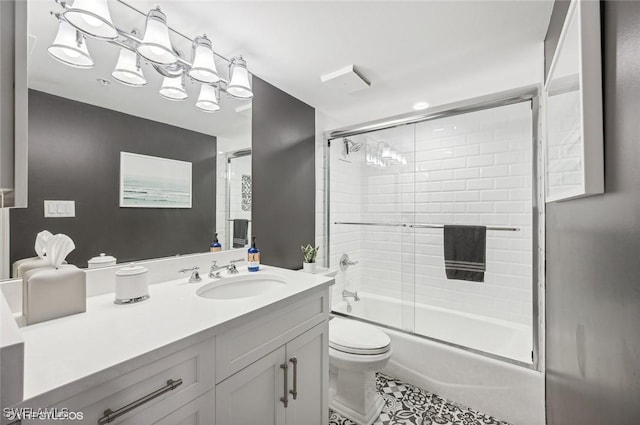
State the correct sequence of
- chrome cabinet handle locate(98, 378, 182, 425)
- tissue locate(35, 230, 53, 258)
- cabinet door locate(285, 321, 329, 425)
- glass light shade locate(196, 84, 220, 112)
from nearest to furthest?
chrome cabinet handle locate(98, 378, 182, 425)
tissue locate(35, 230, 53, 258)
cabinet door locate(285, 321, 329, 425)
glass light shade locate(196, 84, 220, 112)

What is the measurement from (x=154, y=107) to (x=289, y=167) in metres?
1.05

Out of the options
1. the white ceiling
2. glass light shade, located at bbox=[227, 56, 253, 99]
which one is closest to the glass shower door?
the white ceiling

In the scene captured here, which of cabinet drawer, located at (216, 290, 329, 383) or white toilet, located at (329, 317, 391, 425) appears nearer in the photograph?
cabinet drawer, located at (216, 290, 329, 383)

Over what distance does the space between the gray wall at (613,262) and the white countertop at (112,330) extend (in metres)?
0.95

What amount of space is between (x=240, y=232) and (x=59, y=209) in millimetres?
913

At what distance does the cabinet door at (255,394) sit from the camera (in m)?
0.89

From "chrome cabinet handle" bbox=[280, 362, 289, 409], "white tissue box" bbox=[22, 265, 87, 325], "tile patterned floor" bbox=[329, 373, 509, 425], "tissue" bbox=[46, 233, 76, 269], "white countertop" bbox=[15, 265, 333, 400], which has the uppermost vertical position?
"tissue" bbox=[46, 233, 76, 269]

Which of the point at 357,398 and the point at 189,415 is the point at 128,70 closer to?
the point at 189,415

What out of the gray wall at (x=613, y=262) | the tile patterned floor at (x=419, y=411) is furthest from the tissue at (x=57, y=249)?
the tile patterned floor at (x=419, y=411)

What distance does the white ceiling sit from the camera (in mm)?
1215

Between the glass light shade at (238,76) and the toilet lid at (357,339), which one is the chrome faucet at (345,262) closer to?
the toilet lid at (357,339)

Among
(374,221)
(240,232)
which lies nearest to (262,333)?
(240,232)

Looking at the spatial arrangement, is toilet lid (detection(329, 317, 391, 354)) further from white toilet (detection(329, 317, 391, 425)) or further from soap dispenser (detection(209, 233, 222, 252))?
soap dispenser (detection(209, 233, 222, 252))

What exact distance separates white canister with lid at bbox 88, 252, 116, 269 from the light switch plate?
197 mm
